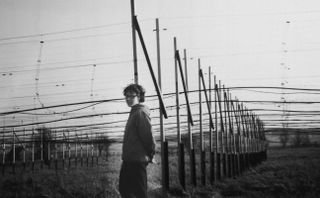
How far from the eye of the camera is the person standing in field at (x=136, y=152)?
4.02 meters

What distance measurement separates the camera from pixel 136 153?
4.06 m

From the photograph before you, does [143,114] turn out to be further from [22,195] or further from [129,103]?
[22,195]

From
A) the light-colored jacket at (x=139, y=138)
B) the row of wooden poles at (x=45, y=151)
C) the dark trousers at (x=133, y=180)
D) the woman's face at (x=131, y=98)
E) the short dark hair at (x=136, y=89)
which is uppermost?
the short dark hair at (x=136, y=89)

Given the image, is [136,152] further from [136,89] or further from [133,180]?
[136,89]

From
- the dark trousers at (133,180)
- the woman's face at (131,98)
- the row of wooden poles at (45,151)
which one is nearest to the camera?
the dark trousers at (133,180)

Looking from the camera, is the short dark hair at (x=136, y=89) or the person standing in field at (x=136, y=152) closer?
the person standing in field at (x=136, y=152)

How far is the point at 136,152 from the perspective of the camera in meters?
4.07

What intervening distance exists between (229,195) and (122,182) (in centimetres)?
399

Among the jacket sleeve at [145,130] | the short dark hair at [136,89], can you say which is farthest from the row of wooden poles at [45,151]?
the jacket sleeve at [145,130]

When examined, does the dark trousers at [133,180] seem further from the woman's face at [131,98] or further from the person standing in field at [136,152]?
the woman's face at [131,98]

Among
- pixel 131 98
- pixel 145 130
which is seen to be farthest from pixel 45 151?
pixel 145 130

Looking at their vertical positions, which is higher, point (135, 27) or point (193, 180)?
point (135, 27)

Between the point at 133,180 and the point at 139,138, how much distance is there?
1.60ft

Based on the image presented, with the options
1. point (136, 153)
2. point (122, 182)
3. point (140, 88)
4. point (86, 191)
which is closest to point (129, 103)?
point (140, 88)
